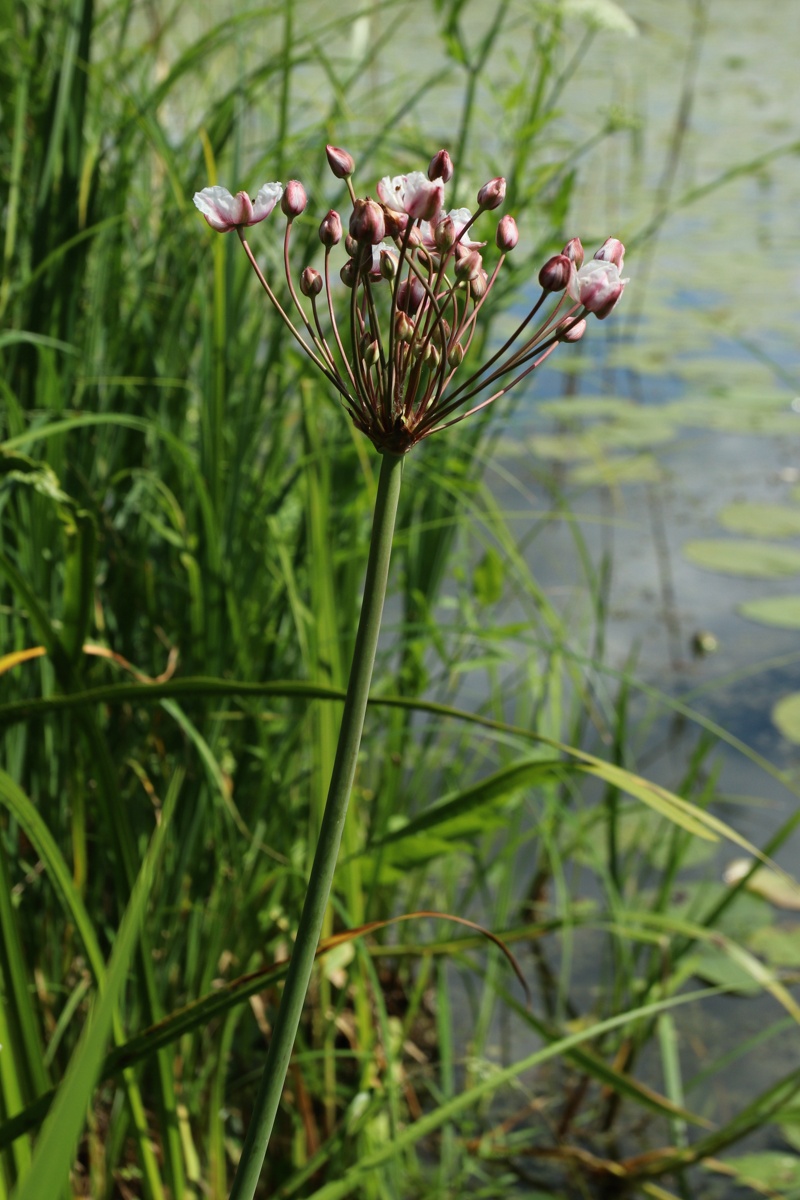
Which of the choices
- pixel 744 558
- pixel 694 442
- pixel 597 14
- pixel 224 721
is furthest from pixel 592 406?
pixel 224 721

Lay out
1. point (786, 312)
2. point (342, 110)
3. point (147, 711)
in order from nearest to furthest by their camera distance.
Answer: point (147, 711) → point (342, 110) → point (786, 312)

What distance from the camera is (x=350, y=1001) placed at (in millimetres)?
1476

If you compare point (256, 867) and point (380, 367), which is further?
point (256, 867)

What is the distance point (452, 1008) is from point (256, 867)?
725 mm

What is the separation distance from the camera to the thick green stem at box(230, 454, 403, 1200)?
0.38 metres

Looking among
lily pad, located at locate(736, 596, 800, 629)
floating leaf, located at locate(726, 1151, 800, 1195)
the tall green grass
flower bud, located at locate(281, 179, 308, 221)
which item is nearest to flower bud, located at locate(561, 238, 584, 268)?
flower bud, located at locate(281, 179, 308, 221)

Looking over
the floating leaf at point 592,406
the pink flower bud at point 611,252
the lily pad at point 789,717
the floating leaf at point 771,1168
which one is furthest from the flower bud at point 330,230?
the floating leaf at point 592,406

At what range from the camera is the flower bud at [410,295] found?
0.46m

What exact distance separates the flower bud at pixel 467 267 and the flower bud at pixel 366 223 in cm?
Answer: 5

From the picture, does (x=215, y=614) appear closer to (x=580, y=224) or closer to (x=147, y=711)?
(x=147, y=711)

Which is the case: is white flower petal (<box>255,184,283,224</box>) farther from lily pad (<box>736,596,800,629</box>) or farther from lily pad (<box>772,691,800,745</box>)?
lily pad (<box>736,596,800,629</box>)

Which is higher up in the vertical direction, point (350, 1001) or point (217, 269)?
point (217, 269)

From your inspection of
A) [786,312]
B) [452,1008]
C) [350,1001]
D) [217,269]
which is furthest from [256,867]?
[786,312]

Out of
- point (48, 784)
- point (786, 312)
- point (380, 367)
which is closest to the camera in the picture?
point (380, 367)
